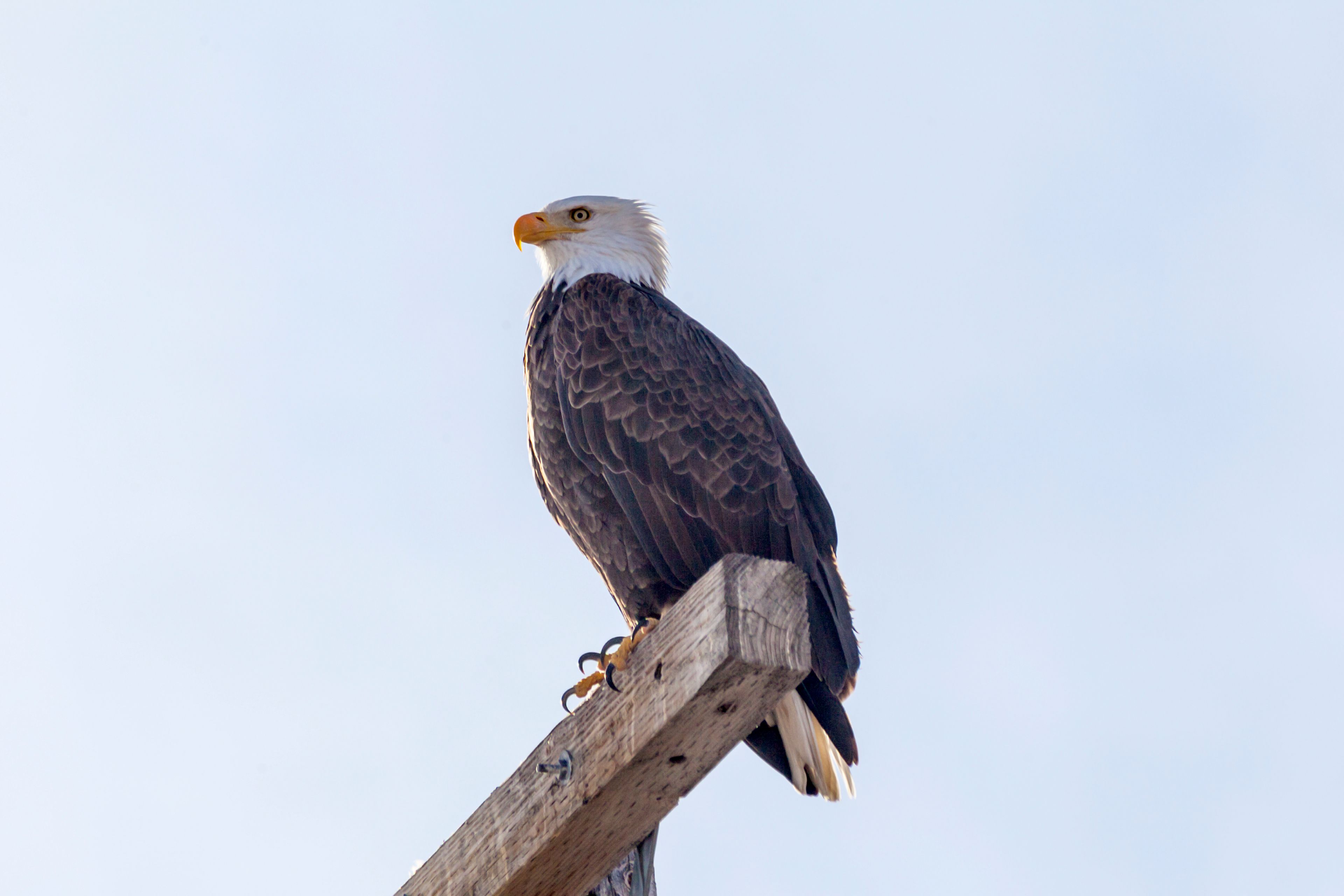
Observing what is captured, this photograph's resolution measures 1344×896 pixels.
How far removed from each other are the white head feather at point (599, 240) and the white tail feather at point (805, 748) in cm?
233

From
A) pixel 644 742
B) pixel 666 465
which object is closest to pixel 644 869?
pixel 644 742

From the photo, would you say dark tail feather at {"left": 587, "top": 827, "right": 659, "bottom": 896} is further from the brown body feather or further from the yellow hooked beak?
the yellow hooked beak

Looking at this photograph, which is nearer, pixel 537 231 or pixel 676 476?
pixel 676 476

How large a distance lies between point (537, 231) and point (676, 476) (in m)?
1.94

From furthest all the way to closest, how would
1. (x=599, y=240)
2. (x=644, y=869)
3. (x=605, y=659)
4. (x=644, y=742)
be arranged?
(x=599, y=240) < (x=605, y=659) < (x=644, y=869) < (x=644, y=742)

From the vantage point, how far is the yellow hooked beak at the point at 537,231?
5.58 meters

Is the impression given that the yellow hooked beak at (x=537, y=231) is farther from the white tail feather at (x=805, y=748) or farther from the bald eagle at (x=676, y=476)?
the white tail feather at (x=805, y=748)

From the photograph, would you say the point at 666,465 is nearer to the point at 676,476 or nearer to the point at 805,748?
the point at 676,476

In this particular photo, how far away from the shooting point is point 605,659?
346 centimetres

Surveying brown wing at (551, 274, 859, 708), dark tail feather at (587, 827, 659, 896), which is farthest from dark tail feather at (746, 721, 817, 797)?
dark tail feather at (587, 827, 659, 896)

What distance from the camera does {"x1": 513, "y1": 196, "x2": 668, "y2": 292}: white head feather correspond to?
5410mm

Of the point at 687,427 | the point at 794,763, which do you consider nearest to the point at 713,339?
the point at 687,427

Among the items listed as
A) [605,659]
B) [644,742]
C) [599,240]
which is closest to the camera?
[644,742]

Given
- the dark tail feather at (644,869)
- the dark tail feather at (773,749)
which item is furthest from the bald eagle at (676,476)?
the dark tail feather at (644,869)
